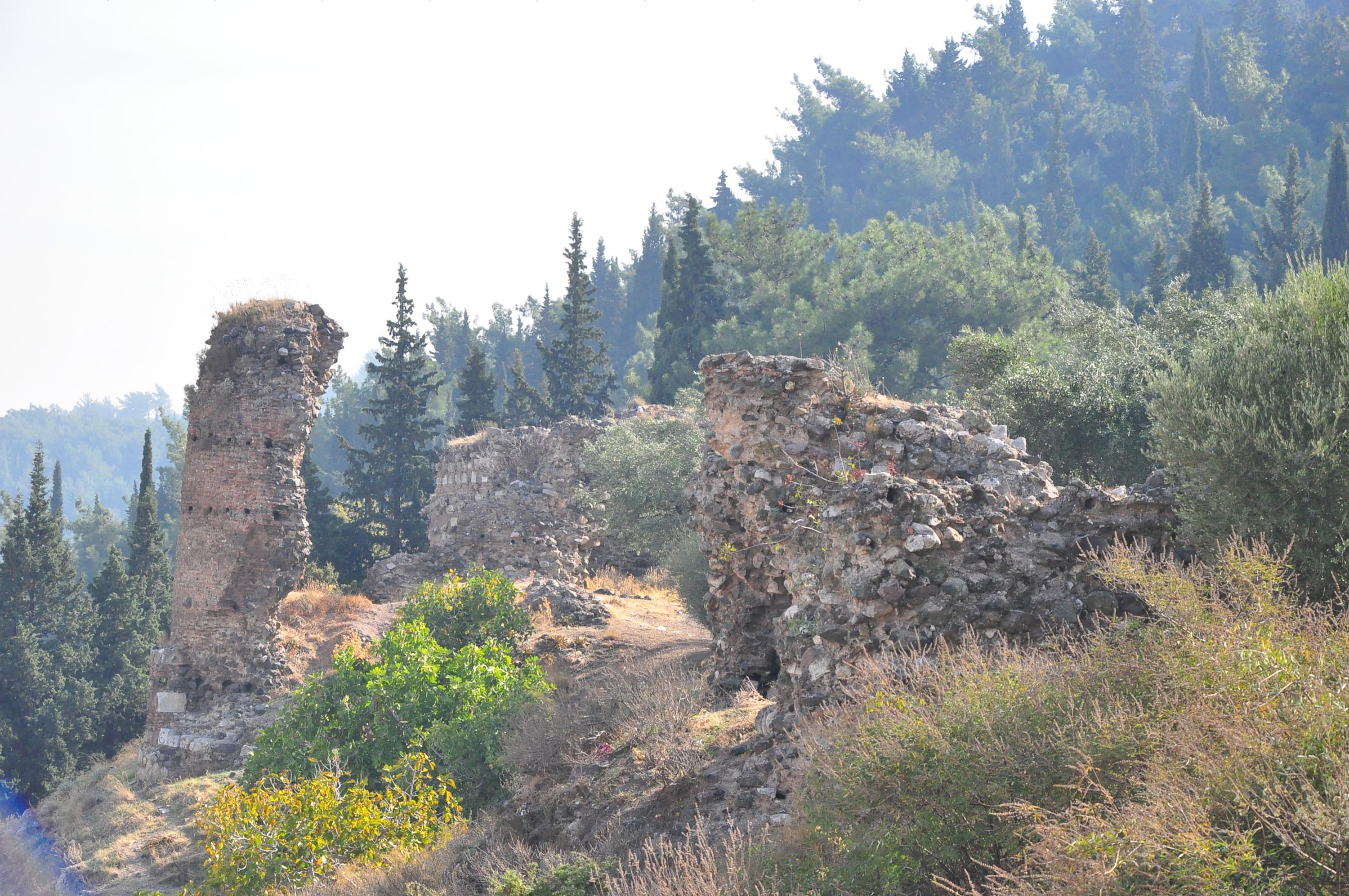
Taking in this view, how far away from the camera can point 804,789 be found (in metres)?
6.43

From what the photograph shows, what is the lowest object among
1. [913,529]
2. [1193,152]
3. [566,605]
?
[566,605]

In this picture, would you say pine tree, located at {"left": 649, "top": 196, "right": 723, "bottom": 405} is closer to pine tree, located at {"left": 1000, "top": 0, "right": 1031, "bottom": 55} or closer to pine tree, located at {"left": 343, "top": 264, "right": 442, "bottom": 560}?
pine tree, located at {"left": 343, "top": 264, "right": 442, "bottom": 560}

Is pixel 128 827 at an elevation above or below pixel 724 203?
below

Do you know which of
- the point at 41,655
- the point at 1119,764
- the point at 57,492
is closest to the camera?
the point at 1119,764

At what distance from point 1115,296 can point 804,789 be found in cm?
4323

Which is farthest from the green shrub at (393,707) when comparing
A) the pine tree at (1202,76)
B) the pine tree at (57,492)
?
the pine tree at (1202,76)

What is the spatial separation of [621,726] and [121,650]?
24.4 m

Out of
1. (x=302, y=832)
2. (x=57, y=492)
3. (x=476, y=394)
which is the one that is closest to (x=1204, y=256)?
(x=476, y=394)

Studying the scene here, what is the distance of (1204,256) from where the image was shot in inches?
1847

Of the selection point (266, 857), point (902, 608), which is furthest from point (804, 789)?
point (266, 857)

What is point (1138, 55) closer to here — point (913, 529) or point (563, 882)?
point (913, 529)

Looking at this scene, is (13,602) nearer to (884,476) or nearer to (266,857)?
(266,857)

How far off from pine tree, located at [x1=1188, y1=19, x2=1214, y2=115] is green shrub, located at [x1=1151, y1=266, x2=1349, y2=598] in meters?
88.2

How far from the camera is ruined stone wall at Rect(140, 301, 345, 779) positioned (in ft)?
61.6
